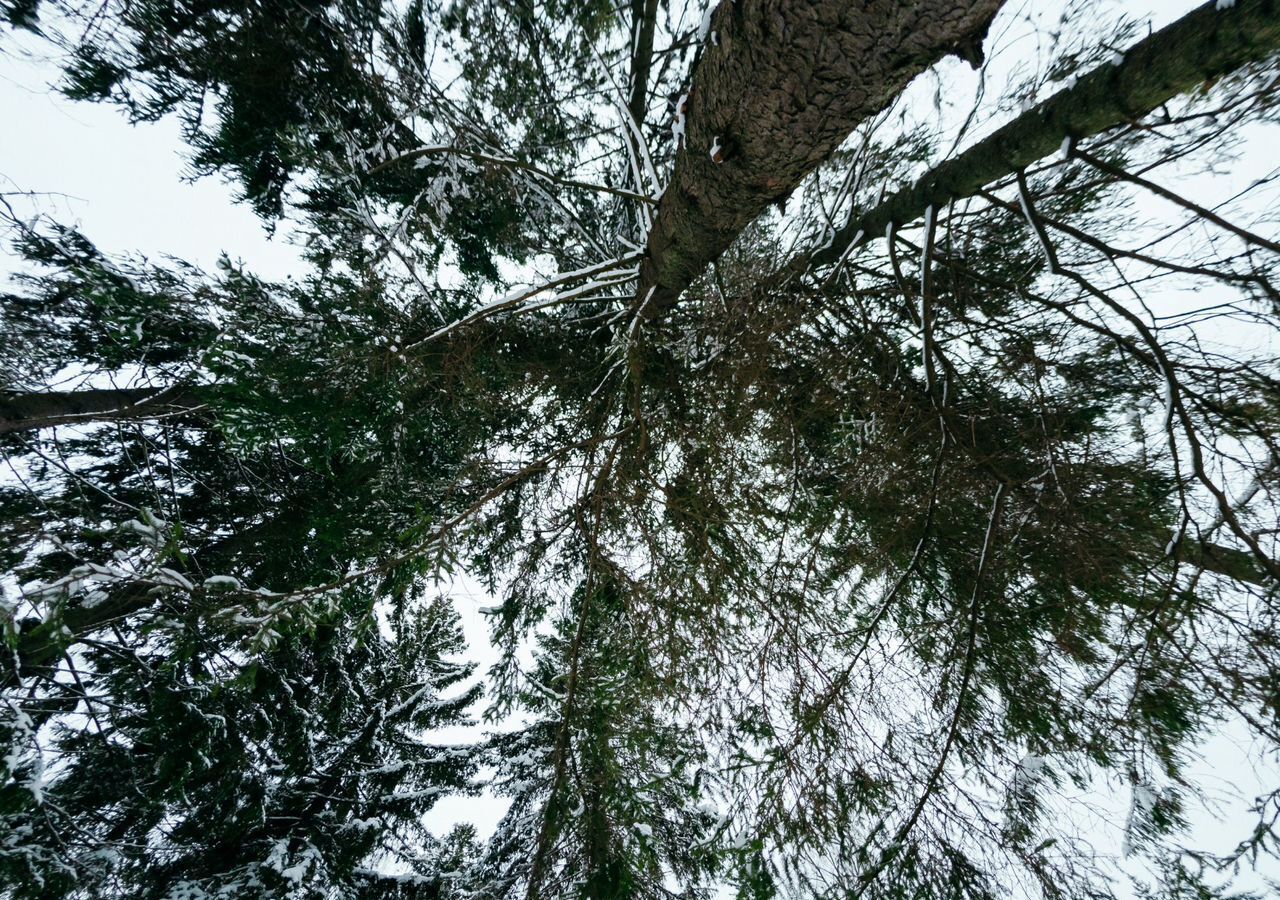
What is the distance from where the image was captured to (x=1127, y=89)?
5.39 ft

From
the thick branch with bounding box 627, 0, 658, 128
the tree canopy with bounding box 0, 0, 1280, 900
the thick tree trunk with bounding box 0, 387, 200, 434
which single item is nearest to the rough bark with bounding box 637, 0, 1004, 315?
the tree canopy with bounding box 0, 0, 1280, 900

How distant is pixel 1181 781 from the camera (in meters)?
2.54

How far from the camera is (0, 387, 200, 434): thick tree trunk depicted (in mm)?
3342

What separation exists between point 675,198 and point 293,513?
3.53 meters

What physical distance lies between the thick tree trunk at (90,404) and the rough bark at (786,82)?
3493 mm

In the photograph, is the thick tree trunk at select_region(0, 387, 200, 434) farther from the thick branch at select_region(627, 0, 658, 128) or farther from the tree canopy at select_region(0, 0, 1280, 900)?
the thick branch at select_region(627, 0, 658, 128)

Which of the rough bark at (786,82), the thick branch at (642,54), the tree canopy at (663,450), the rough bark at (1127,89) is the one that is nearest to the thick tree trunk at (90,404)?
the tree canopy at (663,450)

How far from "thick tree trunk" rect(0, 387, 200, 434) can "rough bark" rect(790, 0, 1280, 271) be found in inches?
177

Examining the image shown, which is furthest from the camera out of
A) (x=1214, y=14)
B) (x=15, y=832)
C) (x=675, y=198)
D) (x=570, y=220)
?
(x=570, y=220)

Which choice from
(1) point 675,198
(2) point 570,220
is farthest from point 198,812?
(1) point 675,198

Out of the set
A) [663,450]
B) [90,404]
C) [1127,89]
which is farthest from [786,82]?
[90,404]

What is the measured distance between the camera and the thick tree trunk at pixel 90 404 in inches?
132

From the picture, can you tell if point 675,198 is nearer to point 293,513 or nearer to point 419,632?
point 293,513

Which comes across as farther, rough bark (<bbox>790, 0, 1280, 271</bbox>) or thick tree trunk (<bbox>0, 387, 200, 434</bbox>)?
thick tree trunk (<bbox>0, 387, 200, 434</bbox>)
